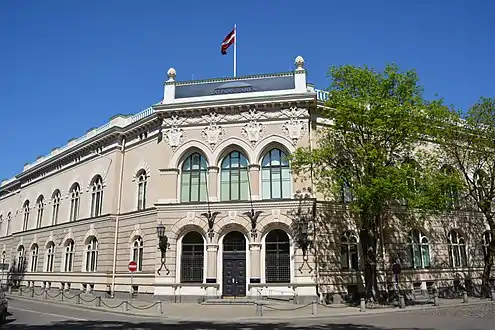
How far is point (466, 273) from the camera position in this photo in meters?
33.7

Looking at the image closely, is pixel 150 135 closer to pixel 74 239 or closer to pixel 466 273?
pixel 74 239

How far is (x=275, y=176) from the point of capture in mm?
28406

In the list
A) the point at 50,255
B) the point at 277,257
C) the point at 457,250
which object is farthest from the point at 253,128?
the point at 50,255

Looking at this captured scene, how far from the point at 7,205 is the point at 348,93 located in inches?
2049

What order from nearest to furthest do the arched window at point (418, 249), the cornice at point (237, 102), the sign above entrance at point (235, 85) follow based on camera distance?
the cornice at point (237, 102) < the sign above entrance at point (235, 85) < the arched window at point (418, 249)

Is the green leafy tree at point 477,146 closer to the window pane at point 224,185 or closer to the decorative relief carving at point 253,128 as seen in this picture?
the decorative relief carving at point 253,128

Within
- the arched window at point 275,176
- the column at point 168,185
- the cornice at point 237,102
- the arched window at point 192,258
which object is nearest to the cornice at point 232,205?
the column at point 168,185

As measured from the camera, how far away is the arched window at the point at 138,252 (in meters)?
31.2

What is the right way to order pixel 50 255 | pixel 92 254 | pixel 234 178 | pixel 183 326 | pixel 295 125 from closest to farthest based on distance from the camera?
pixel 183 326 < pixel 295 125 < pixel 234 178 < pixel 92 254 < pixel 50 255

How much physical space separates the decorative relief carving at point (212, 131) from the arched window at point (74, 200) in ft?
54.4

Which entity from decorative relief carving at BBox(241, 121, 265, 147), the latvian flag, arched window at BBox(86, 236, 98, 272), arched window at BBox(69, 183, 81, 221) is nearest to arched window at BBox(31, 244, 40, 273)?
arched window at BBox(69, 183, 81, 221)

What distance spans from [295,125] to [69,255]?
80.2ft

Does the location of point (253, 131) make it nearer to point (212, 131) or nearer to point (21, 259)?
point (212, 131)

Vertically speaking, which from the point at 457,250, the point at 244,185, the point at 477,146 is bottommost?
the point at 457,250
